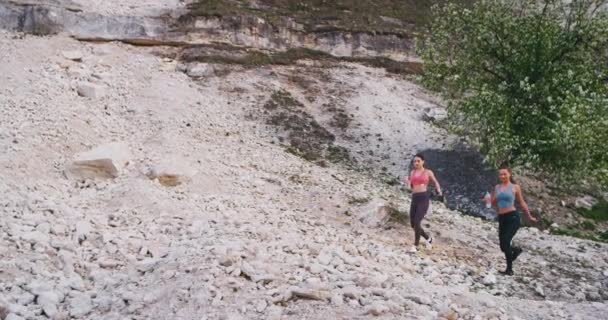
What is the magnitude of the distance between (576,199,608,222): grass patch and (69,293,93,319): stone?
2036cm

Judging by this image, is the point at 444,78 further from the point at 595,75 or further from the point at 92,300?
the point at 92,300

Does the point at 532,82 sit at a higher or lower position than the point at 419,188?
higher

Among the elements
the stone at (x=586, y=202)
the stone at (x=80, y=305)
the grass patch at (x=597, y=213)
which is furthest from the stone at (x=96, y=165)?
the stone at (x=586, y=202)

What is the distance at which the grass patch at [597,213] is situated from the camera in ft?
74.5

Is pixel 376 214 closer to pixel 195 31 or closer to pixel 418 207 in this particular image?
pixel 418 207

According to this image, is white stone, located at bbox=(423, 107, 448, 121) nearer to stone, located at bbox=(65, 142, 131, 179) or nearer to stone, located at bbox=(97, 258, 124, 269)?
stone, located at bbox=(65, 142, 131, 179)

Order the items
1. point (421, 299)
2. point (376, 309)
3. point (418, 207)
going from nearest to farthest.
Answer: point (376, 309) → point (421, 299) → point (418, 207)

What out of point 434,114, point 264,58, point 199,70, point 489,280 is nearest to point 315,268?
point 489,280

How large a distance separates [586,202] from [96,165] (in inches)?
807

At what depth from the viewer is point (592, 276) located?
14367 mm

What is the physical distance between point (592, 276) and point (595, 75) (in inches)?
405

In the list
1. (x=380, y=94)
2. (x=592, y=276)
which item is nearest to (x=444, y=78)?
(x=380, y=94)

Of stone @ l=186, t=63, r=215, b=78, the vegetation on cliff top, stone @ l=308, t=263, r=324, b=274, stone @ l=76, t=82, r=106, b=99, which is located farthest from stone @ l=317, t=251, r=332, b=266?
the vegetation on cliff top

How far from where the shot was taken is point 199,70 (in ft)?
105
